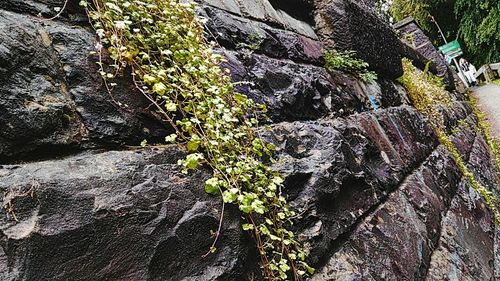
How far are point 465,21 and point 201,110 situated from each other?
16.5 meters

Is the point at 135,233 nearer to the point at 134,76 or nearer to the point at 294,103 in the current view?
the point at 134,76

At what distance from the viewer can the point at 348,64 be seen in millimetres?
3334

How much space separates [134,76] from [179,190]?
49 centimetres

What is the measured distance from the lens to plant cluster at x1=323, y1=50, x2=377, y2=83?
3.20 meters

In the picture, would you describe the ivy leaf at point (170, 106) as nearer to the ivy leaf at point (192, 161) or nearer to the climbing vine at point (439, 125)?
the ivy leaf at point (192, 161)

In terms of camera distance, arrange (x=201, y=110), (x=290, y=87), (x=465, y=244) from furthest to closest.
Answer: (x=465, y=244)
(x=290, y=87)
(x=201, y=110)

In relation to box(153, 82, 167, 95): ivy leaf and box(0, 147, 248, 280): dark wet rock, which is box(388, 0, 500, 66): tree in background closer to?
box(153, 82, 167, 95): ivy leaf

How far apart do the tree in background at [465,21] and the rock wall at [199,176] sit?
1336cm

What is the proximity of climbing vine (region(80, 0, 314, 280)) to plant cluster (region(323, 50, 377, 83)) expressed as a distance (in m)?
1.67

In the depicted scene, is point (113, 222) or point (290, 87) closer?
point (113, 222)

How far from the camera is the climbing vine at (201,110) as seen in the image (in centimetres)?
144

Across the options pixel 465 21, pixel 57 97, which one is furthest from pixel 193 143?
pixel 465 21

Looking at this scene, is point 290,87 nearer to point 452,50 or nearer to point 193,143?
point 193,143

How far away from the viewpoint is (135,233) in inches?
46.1
